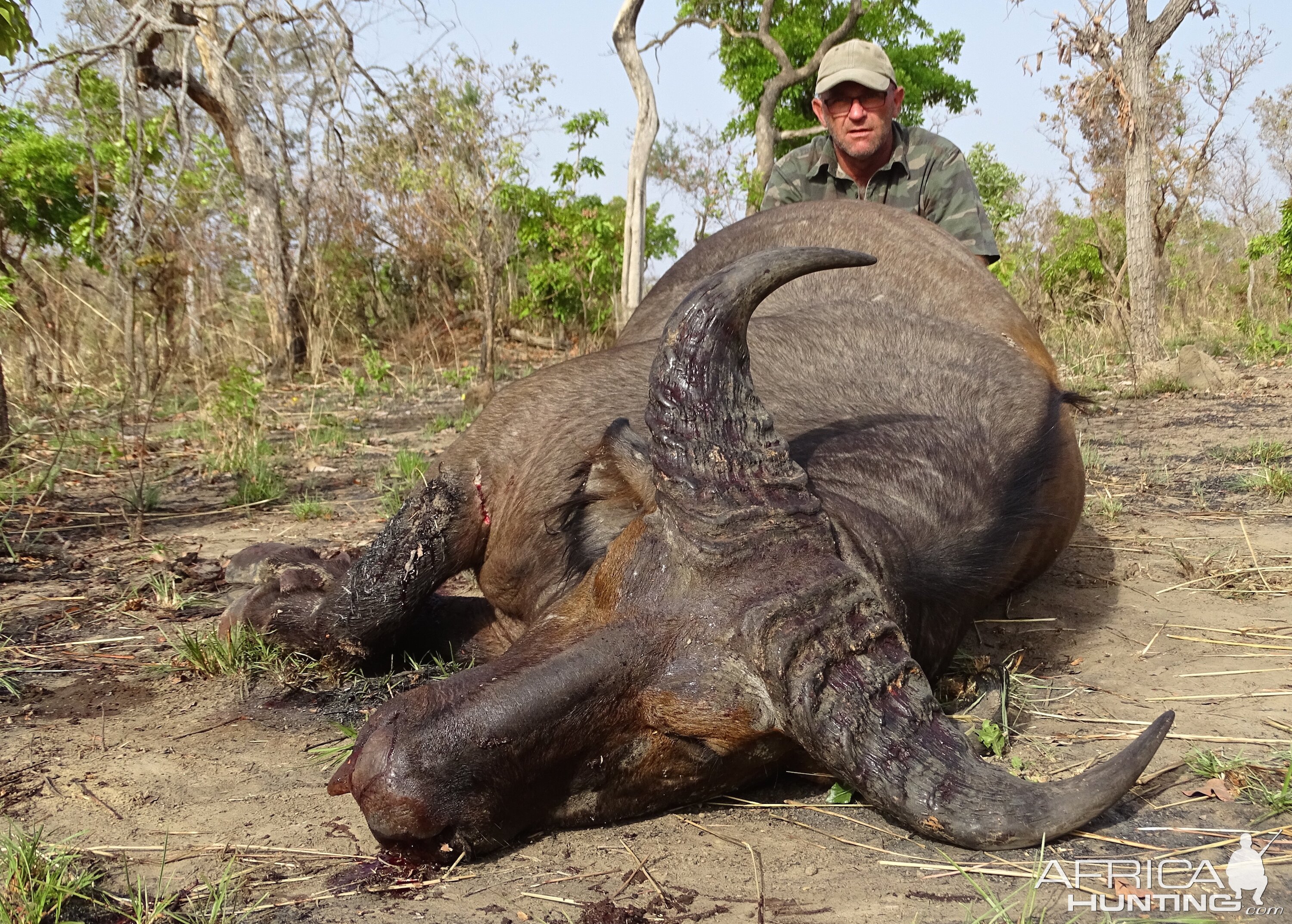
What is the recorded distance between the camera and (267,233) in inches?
467

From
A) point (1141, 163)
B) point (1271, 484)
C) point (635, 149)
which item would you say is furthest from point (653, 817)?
point (1141, 163)

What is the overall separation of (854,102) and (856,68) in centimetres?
24

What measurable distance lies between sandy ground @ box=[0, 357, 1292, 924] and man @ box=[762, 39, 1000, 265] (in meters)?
2.11

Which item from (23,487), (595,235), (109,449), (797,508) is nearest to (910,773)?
(797,508)

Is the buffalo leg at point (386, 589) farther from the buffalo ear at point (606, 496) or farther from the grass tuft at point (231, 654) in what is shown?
the buffalo ear at point (606, 496)

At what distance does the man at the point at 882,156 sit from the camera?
18.6 ft

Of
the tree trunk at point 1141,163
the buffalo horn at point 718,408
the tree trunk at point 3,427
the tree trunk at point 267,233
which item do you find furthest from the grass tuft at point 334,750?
the tree trunk at point 267,233

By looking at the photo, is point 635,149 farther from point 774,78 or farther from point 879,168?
point 774,78

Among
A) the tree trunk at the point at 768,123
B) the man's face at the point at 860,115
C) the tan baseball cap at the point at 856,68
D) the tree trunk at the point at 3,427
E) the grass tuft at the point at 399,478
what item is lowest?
the grass tuft at the point at 399,478

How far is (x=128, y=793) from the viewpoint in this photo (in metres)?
2.31

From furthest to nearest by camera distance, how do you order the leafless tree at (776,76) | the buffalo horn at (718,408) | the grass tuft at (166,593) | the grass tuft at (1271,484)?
the leafless tree at (776,76) < the grass tuft at (1271,484) < the grass tuft at (166,593) < the buffalo horn at (718,408)

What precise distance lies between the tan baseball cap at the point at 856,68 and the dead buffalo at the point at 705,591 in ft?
9.60

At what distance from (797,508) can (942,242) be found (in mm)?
2845

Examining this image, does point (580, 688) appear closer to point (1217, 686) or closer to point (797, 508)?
point (797, 508)
